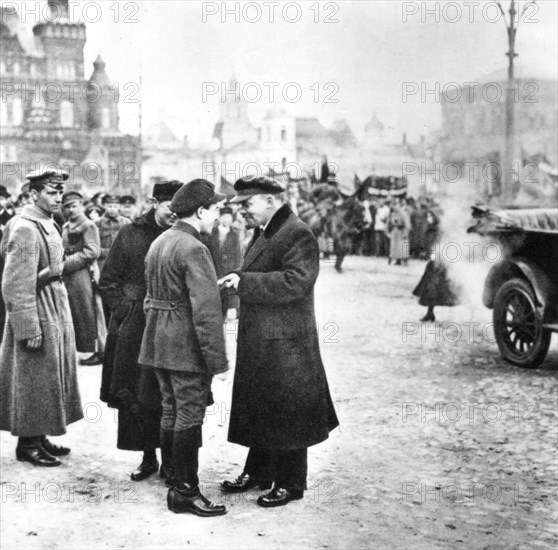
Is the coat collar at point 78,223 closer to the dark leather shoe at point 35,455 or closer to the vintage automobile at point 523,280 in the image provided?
the dark leather shoe at point 35,455

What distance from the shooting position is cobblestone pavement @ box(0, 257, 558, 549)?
3902mm

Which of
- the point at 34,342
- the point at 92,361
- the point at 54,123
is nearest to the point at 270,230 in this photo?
the point at 34,342

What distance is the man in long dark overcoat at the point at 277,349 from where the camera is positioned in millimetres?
4188

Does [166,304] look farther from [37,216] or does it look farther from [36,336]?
[37,216]

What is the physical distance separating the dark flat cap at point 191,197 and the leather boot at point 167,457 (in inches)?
45.1

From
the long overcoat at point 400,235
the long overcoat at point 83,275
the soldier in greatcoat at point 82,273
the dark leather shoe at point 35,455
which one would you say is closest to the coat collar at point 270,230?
the dark leather shoe at point 35,455

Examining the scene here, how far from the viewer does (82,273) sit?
768cm

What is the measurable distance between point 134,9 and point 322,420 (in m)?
5.78

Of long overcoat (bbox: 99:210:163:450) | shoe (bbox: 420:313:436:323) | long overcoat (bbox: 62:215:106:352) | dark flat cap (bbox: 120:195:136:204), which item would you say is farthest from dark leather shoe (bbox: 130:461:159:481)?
shoe (bbox: 420:313:436:323)

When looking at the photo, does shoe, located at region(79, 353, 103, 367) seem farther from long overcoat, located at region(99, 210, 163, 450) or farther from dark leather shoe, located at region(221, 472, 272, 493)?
dark leather shoe, located at region(221, 472, 272, 493)

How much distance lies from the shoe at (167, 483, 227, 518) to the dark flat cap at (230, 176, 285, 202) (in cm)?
150

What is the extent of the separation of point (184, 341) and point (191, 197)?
2.37 ft

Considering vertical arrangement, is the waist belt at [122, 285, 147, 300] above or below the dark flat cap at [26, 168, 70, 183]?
below

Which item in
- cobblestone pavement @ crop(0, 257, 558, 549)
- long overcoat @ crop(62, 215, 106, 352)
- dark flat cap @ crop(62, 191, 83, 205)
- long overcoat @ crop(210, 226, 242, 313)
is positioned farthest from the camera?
long overcoat @ crop(210, 226, 242, 313)
